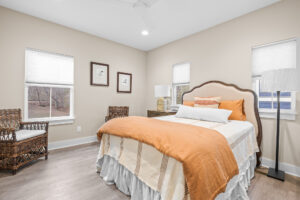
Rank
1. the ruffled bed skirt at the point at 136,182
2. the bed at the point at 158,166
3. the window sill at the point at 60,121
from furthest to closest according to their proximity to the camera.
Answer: the window sill at the point at 60,121, the ruffled bed skirt at the point at 136,182, the bed at the point at 158,166

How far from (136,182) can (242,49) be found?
9.39 ft

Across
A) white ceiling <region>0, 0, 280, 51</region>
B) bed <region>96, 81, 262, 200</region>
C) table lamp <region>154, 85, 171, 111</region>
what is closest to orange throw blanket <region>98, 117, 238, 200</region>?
bed <region>96, 81, 262, 200</region>

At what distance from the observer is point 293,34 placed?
212 centimetres

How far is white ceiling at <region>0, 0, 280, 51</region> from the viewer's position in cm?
231

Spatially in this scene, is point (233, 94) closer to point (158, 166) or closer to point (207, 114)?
point (207, 114)

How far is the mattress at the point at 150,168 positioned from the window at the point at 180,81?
1950mm

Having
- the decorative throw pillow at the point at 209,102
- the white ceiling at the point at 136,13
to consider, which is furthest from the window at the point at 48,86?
the decorative throw pillow at the point at 209,102

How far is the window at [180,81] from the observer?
11.9 feet

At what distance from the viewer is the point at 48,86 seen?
9.73 feet

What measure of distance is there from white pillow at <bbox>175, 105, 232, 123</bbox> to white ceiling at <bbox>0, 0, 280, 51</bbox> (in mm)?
1770

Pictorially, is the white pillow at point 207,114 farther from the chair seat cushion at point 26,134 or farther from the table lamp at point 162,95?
the chair seat cushion at point 26,134

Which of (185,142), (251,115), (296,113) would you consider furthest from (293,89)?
(185,142)

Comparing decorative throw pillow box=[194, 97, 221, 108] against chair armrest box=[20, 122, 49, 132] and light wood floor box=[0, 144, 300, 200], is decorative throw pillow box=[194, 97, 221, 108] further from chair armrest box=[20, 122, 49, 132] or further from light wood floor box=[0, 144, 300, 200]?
chair armrest box=[20, 122, 49, 132]

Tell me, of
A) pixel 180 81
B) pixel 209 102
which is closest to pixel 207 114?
pixel 209 102
